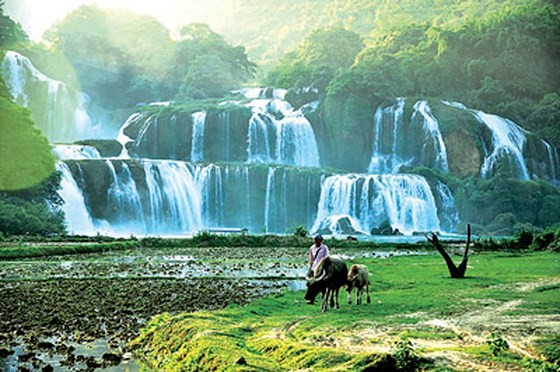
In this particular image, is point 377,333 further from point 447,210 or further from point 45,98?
point 45,98

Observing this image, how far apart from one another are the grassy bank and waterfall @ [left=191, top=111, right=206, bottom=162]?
48.7 metres

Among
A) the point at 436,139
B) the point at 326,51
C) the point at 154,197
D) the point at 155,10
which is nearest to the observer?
the point at 154,197

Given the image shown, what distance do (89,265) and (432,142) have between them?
43871 mm

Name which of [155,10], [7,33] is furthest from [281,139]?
[155,10]

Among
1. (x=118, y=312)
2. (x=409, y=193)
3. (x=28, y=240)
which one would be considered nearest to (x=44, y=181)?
(x=28, y=240)

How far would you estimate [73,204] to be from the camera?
46594 millimetres

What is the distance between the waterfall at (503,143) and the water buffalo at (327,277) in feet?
169

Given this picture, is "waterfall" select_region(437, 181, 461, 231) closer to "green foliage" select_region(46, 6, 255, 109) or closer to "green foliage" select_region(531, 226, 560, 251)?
"green foliage" select_region(531, 226, 560, 251)

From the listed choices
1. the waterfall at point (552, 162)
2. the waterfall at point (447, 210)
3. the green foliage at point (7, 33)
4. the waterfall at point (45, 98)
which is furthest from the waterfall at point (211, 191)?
the waterfall at point (552, 162)

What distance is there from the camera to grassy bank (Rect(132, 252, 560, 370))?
7285 millimetres

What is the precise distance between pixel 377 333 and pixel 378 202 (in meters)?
42.3

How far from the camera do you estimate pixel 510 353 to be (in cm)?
745

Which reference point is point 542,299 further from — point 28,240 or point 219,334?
point 28,240

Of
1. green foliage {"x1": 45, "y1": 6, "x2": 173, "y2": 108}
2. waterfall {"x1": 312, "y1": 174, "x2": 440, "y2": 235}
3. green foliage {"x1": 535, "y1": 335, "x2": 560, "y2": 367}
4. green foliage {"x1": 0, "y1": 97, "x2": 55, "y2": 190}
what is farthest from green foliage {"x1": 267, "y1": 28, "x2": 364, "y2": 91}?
green foliage {"x1": 535, "y1": 335, "x2": 560, "y2": 367}
